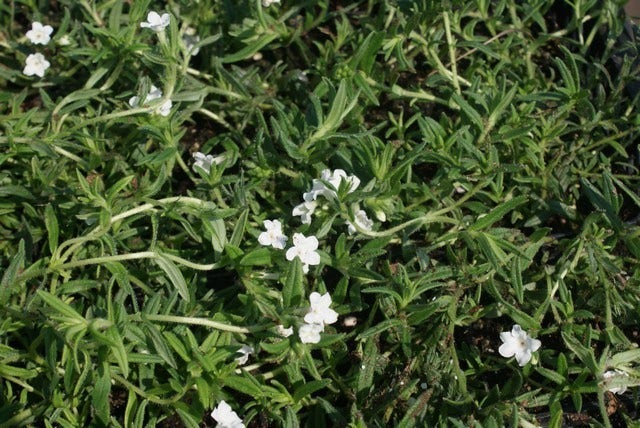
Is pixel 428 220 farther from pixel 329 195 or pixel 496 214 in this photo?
pixel 329 195

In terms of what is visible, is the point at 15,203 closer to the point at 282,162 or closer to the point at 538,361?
the point at 282,162

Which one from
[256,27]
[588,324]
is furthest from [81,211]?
[588,324]

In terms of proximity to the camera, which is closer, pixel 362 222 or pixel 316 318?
pixel 316 318

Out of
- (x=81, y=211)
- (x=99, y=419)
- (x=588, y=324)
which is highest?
(x=81, y=211)

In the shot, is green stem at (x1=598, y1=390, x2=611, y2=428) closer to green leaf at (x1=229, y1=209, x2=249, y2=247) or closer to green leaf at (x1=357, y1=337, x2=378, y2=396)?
green leaf at (x1=357, y1=337, x2=378, y2=396)

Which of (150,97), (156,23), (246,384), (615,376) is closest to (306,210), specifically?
(246,384)

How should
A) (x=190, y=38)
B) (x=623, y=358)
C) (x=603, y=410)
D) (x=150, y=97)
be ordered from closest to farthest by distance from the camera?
(x=603, y=410), (x=623, y=358), (x=150, y=97), (x=190, y=38)
